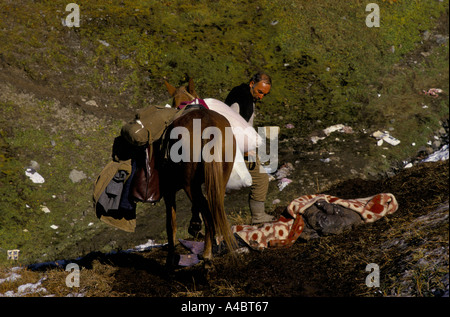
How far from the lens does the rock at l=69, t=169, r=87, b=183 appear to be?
25.7 ft

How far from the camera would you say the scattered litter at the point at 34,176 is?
7.65 meters

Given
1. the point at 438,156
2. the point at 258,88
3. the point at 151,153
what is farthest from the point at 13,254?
the point at 438,156

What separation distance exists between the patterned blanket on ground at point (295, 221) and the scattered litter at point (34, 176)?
397 cm

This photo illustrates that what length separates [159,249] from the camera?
6.12 m

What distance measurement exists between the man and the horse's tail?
51.8 inches

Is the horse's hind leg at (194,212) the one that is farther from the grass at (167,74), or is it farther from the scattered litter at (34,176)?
the scattered litter at (34,176)

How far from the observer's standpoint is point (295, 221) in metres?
5.24

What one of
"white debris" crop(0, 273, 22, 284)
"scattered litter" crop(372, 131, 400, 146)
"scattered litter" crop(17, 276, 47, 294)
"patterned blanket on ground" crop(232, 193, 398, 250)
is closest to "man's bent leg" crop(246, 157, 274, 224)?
"patterned blanket on ground" crop(232, 193, 398, 250)

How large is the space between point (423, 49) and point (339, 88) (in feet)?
9.41

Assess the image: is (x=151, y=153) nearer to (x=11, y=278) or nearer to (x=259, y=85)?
(x=259, y=85)

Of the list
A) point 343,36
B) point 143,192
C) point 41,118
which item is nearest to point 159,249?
point 143,192

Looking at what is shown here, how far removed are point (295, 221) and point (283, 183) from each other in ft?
8.28

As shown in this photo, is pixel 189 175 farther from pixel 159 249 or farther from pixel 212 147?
pixel 159 249

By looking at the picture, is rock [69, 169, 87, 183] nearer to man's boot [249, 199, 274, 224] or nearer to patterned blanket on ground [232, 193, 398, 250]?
man's boot [249, 199, 274, 224]
